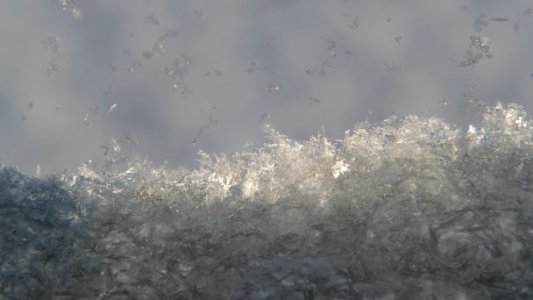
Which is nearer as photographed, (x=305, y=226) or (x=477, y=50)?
(x=305, y=226)

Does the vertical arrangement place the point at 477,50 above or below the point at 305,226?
above

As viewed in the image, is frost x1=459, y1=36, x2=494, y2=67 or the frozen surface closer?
the frozen surface

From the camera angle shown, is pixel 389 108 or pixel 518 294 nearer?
pixel 518 294

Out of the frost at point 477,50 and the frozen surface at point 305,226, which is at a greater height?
the frost at point 477,50

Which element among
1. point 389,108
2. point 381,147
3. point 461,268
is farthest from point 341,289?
point 389,108

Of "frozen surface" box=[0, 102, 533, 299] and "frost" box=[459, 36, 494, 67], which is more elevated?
"frost" box=[459, 36, 494, 67]

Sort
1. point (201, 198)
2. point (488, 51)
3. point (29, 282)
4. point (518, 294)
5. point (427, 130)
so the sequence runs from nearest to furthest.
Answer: point (518, 294) → point (29, 282) → point (201, 198) → point (427, 130) → point (488, 51)

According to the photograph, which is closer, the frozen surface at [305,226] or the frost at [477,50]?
the frozen surface at [305,226]

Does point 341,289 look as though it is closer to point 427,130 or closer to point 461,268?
point 461,268
